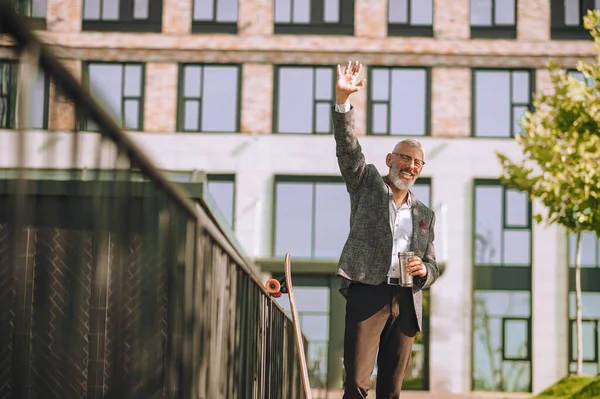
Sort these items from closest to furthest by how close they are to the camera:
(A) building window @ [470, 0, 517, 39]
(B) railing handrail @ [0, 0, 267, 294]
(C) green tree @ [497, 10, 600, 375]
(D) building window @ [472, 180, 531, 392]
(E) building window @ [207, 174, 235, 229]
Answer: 1. (B) railing handrail @ [0, 0, 267, 294]
2. (C) green tree @ [497, 10, 600, 375]
3. (D) building window @ [472, 180, 531, 392]
4. (E) building window @ [207, 174, 235, 229]
5. (A) building window @ [470, 0, 517, 39]

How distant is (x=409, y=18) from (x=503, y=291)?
8411mm

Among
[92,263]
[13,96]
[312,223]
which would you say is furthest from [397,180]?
[312,223]

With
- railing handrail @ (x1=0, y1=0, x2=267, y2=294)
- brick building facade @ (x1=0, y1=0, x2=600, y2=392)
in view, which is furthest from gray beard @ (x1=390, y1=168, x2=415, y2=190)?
brick building facade @ (x1=0, y1=0, x2=600, y2=392)

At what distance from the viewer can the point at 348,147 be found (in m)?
5.33

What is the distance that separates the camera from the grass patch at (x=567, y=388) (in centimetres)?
1779

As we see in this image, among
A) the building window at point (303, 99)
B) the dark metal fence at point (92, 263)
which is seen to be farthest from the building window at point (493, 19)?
the dark metal fence at point (92, 263)

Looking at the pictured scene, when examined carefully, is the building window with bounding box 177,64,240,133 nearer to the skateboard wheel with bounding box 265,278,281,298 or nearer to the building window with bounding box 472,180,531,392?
the building window with bounding box 472,180,531,392

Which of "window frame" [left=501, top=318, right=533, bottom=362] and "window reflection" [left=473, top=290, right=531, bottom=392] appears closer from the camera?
"window reflection" [left=473, top=290, right=531, bottom=392]

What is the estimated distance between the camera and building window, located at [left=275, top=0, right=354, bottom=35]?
A: 31531 mm

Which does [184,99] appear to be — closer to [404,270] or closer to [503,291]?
[503,291]

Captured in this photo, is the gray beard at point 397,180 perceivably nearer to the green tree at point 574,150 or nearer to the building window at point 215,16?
the green tree at point 574,150

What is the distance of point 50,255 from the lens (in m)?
2.44

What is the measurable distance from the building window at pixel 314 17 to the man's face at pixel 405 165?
26.3 metres

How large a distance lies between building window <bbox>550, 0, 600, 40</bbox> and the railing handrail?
30012 mm
